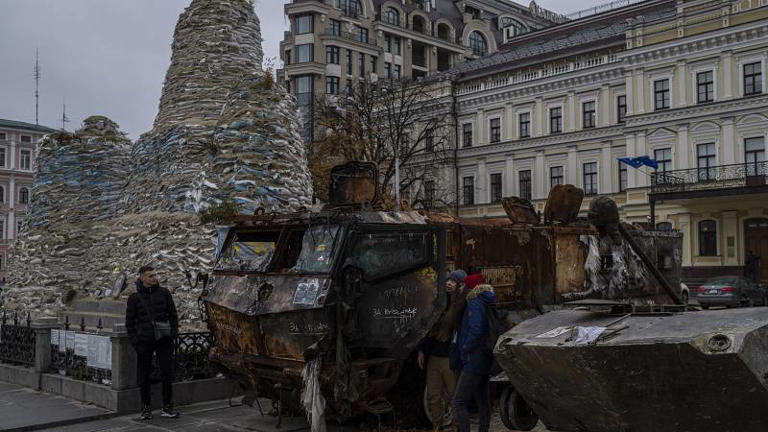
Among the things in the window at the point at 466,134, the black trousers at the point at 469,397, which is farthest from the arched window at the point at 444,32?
the black trousers at the point at 469,397

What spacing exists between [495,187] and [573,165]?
18.9 feet

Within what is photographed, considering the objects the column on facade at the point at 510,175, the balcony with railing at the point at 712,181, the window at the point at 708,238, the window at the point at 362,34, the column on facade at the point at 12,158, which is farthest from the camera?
the column on facade at the point at 12,158

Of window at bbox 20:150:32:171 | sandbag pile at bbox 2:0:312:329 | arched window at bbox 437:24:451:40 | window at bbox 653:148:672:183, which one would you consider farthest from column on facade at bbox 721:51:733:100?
window at bbox 20:150:32:171

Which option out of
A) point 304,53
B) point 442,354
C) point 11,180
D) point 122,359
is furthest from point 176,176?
point 11,180

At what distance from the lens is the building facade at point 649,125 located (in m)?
35.0

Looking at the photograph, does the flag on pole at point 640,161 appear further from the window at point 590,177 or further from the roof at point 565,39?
the roof at point 565,39

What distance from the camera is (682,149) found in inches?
1474

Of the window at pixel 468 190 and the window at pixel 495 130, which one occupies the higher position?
the window at pixel 495 130

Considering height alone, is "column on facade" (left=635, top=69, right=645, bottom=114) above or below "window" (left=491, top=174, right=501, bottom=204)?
above

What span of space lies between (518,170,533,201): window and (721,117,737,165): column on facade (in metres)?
12.2

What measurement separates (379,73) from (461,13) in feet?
48.2

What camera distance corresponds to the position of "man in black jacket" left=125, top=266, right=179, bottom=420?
30.9 ft

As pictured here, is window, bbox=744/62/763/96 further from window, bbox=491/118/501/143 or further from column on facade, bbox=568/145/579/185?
window, bbox=491/118/501/143

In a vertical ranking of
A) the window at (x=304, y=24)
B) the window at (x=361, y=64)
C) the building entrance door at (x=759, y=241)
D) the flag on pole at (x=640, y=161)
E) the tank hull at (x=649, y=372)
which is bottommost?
the tank hull at (x=649, y=372)
